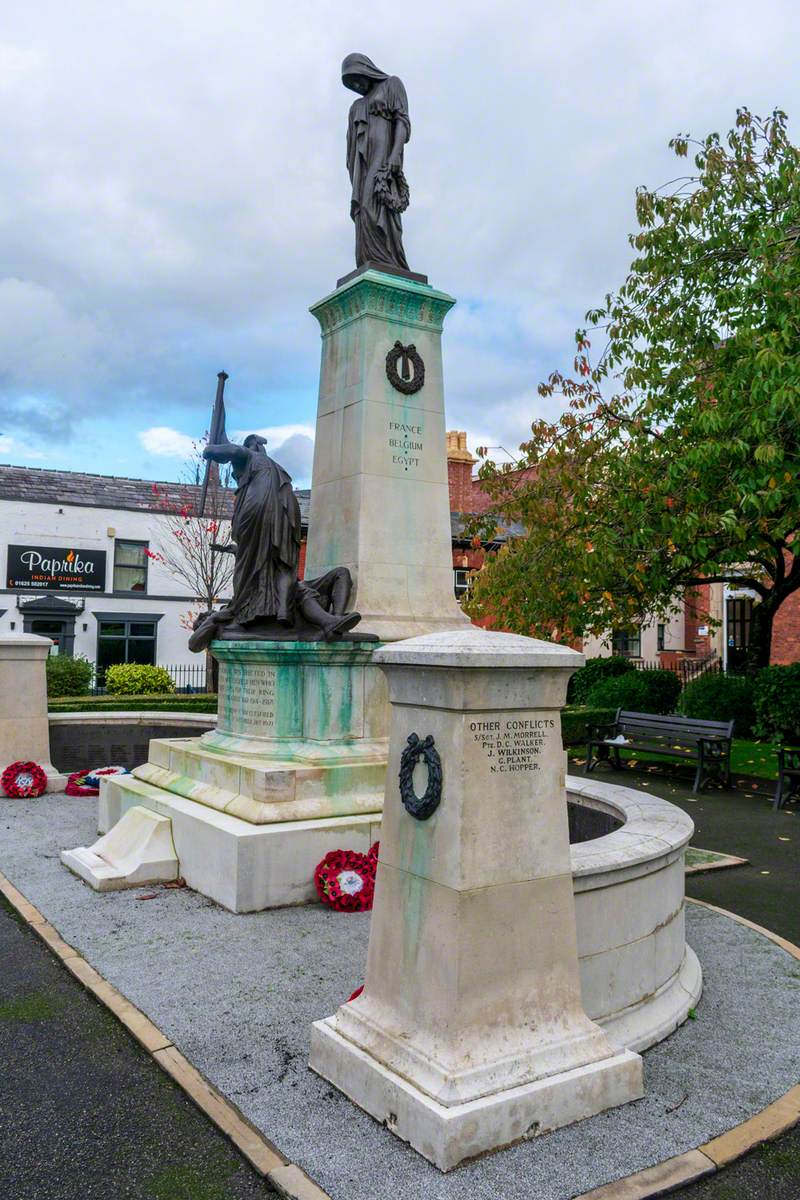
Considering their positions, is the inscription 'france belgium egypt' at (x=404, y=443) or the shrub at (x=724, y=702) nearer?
the inscription 'france belgium egypt' at (x=404, y=443)

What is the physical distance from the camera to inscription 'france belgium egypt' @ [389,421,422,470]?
29.9 feet

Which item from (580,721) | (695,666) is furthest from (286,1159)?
(695,666)

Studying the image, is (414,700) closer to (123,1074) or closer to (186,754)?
(123,1074)

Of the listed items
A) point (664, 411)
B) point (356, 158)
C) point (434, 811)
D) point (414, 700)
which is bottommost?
point (434, 811)

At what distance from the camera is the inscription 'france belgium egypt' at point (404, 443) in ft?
29.9

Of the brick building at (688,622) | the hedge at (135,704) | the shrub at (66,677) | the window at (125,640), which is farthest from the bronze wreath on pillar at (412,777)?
the window at (125,640)

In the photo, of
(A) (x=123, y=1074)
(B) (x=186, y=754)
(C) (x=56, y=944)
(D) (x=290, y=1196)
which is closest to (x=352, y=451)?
(B) (x=186, y=754)

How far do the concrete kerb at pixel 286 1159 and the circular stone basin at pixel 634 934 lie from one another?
778mm

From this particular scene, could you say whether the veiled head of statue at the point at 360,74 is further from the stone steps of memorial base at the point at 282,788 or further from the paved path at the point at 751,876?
the paved path at the point at 751,876

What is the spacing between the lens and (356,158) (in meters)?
9.99

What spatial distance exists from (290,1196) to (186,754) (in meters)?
5.63

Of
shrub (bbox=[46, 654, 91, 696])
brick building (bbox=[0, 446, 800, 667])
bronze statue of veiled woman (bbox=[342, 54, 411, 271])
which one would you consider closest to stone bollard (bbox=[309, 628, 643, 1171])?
bronze statue of veiled woman (bbox=[342, 54, 411, 271])

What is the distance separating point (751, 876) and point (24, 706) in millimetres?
9716

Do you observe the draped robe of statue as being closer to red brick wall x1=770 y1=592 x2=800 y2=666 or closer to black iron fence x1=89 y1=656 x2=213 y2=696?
black iron fence x1=89 y1=656 x2=213 y2=696
